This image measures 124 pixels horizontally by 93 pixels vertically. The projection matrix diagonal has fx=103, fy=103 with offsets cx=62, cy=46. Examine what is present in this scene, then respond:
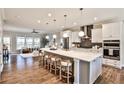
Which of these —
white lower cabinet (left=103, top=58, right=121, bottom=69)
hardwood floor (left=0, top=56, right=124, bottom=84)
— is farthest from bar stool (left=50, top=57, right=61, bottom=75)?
white lower cabinet (left=103, top=58, right=121, bottom=69)

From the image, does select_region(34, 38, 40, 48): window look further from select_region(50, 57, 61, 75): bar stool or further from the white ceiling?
select_region(50, 57, 61, 75): bar stool

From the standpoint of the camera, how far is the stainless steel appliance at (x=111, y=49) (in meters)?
4.92

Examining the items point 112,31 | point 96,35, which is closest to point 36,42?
point 96,35

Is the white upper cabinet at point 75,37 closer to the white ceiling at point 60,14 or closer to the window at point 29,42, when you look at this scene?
the white ceiling at point 60,14

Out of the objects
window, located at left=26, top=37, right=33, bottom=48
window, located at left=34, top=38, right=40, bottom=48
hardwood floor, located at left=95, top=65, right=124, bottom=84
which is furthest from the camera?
window, located at left=34, top=38, right=40, bottom=48

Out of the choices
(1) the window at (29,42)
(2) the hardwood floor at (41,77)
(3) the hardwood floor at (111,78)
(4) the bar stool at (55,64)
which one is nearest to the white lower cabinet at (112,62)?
(2) the hardwood floor at (41,77)

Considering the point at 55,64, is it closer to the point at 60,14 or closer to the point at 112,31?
the point at 60,14

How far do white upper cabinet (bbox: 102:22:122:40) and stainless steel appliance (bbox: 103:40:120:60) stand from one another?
0.68ft

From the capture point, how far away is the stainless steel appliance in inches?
194

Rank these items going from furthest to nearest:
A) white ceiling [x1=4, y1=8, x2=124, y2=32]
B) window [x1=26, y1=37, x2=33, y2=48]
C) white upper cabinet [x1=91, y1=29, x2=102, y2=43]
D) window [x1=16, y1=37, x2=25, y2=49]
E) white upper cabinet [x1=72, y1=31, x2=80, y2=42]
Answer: window [x1=26, y1=37, x2=33, y2=48], window [x1=16, y1=37, x2=25, y2=49], white upper cabinet [x1=72, y1=31, x2=80, y2=42], white upper cabinet [x1=91, y1=29, x2=102, y2=43], white ceiling [x1=4, y1=8, x2=124, y2=32]

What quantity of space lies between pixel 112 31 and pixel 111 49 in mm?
898

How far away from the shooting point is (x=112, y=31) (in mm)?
5137

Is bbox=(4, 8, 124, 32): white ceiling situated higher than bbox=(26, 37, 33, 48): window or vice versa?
bbox=(4, 8, 124, 32): white ceiling
